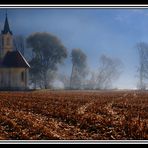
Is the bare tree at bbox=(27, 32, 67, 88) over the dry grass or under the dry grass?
over

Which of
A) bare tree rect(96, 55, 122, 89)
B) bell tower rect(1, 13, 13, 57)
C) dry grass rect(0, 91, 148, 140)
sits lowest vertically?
dry grass rect(0, 91, 148, 140)

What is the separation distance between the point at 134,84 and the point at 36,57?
4.87 ft

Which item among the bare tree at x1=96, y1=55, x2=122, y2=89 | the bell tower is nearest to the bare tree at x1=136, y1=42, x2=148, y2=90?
the bare tree at x1=96, y1=55, x2=122, y2=89

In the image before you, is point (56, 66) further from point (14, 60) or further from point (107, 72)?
point (107, 72)

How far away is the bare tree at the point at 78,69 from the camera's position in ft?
30.1

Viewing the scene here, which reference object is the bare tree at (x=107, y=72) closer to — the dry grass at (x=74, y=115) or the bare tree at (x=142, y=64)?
the dry grass at (x=74, y=115)

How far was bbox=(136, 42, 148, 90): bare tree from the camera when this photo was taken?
9.15 meters

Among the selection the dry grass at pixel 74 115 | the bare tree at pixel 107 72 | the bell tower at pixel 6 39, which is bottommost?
the dry grass at pixel 74 115

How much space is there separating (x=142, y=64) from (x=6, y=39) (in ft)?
6.59

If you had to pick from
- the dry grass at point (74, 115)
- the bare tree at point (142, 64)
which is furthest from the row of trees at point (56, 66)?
the bare tree at point (142, 64)

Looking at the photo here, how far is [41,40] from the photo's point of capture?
9.23 meters

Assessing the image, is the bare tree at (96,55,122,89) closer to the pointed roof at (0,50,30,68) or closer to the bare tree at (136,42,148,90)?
the bare tree at (136,42,148,90)

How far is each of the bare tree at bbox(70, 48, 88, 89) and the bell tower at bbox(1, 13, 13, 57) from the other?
92cm

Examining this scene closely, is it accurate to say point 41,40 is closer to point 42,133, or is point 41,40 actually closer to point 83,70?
point 83,70
